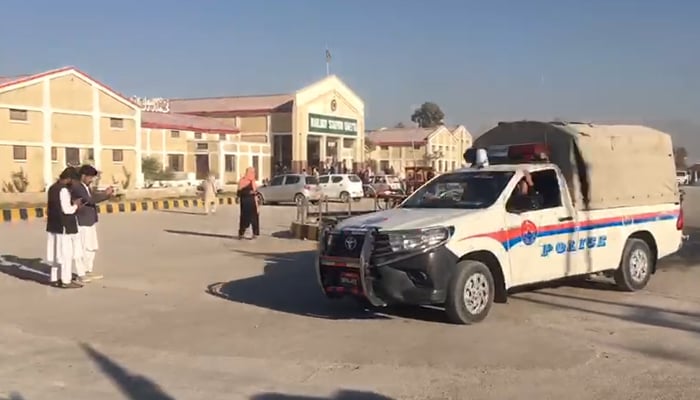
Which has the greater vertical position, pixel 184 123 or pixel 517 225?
pixel 184 123

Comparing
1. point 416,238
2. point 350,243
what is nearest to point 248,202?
point 350,243

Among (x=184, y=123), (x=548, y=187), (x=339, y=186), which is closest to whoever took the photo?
(x=548, y=187)

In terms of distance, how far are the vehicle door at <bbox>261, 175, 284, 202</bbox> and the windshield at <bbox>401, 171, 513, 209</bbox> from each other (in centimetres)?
2784

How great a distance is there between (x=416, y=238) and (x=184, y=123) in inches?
1947

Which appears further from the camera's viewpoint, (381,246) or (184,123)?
(184,123)

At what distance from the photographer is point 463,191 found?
9.78m

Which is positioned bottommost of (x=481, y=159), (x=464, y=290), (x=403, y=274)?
(x=464, y=290)

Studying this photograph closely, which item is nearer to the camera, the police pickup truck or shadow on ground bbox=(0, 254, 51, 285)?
the police pickup truck

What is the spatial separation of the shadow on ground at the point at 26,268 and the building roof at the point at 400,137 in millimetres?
66548

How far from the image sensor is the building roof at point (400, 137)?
8100 centimetres

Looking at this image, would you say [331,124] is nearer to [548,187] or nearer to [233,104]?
[233,104]

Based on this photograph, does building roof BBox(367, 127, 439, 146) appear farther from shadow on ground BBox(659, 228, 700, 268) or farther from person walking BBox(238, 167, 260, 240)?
shadow on ground BBox(659, 228, 700, 268)

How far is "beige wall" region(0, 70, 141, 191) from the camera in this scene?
1630 inches

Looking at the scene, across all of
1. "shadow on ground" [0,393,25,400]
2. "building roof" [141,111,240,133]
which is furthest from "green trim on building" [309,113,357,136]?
"shadow on ground" [0,393,25,400]
